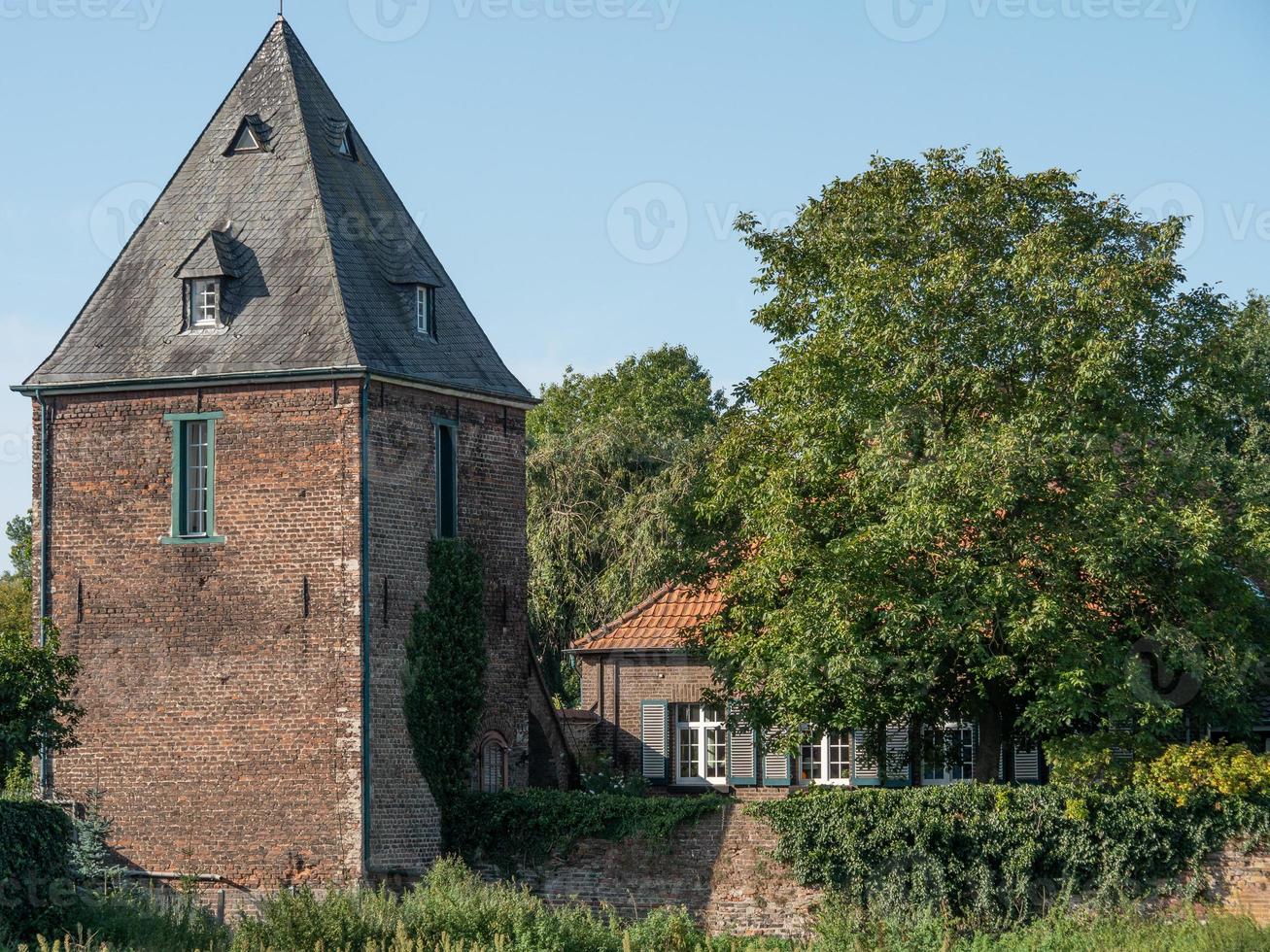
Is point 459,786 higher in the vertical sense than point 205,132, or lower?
lower

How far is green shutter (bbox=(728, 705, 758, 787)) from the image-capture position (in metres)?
31.9

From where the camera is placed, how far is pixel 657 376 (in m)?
55.5

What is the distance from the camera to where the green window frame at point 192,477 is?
26250 mm

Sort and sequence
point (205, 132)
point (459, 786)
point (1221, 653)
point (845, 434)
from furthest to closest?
1. point (205, 132)
2. point (459, 786)
3. point (845, 434)
4. point (1221, 653)

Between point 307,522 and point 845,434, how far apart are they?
749 cm

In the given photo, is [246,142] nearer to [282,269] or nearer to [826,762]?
[282,269]

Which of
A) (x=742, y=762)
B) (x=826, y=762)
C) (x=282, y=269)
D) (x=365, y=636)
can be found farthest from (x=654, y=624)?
(x=282, y=269)

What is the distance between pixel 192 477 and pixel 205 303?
102 inches

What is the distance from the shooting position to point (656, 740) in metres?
32.7

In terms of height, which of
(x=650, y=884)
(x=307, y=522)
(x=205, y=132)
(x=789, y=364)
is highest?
(x=205, y=132)

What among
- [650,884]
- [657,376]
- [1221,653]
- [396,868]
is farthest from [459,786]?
[657,376]

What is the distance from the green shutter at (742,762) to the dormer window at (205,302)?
11289mm

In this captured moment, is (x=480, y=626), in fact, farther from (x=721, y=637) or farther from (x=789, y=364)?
(x=789, y=364)

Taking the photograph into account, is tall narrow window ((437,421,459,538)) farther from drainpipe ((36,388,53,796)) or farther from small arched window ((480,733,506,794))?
drainpipe ((36,388,53,796))
